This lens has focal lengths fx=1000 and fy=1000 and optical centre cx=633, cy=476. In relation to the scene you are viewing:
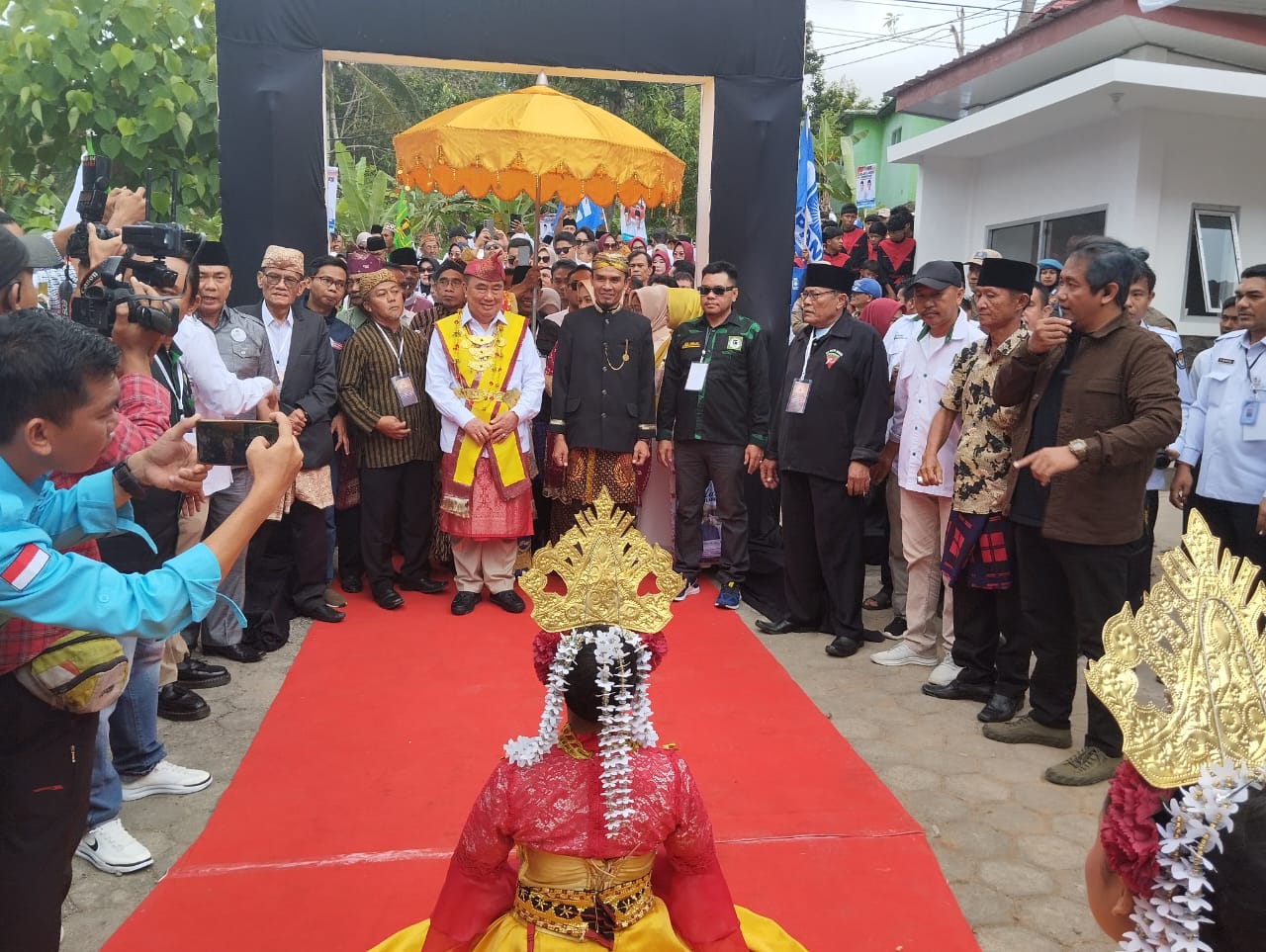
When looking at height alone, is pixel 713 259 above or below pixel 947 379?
above

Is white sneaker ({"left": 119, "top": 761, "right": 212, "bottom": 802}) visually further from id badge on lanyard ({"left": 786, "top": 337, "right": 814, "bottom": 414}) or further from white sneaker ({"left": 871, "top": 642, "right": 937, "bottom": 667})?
id badge on lanyard ({"left": 786, "top": 337, "right": 814, "bottom": 414})

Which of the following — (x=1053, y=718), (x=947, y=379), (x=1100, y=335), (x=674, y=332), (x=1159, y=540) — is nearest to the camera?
(x=1100, y=335)

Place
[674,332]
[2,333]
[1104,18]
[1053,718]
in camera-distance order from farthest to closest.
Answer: [1104,18] < [674,332] < [1053,718] < [2,333]

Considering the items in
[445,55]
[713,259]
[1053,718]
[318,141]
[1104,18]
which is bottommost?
[1053,718]

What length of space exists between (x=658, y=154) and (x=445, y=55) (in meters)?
1.42

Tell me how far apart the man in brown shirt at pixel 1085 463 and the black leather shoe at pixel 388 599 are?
Result: 3.29m

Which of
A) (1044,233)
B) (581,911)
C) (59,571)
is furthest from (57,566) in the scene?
(1044,233)

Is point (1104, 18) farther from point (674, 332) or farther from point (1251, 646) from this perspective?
point (1251, 646)

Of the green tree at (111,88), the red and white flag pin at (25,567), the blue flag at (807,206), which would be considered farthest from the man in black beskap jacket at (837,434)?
the red and white flag pin at (25,567)

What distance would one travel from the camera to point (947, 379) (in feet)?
15.5

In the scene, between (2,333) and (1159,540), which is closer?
(2,333)

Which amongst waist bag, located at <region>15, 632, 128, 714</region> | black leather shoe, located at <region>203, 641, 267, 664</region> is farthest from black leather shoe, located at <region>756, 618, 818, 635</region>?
waist bag, located at <region>15, 632, 128, 714</region>

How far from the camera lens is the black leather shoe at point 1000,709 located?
167 inches

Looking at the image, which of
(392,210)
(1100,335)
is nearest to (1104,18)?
(1100,335)
